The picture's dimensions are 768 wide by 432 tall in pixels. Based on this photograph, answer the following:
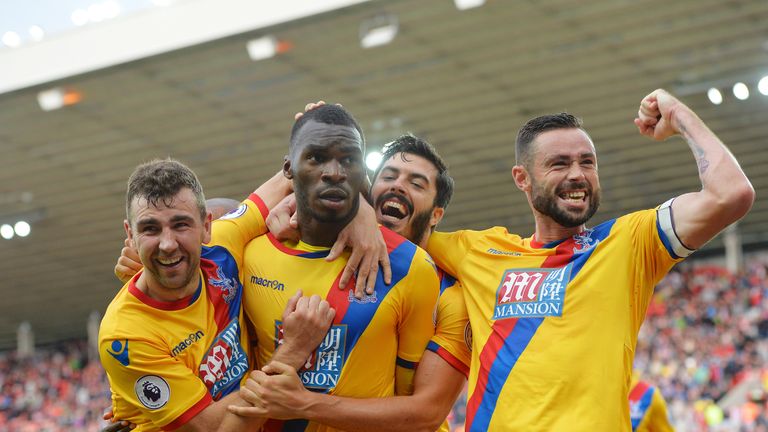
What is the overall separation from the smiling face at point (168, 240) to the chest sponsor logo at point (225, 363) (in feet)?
0.86

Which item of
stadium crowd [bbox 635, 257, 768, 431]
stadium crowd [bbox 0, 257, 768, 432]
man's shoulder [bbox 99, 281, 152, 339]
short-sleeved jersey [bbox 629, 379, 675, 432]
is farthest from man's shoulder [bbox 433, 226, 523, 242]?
stadium crowd [bbox 635, 257, 768, 431]

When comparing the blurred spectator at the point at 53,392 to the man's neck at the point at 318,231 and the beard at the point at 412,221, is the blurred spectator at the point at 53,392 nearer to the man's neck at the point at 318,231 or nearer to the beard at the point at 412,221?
the beard at the point at 412,221

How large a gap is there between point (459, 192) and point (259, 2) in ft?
30.6

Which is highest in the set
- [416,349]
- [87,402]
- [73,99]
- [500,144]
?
[500,144]

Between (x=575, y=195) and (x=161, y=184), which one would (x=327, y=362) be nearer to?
(x=161, y=184)

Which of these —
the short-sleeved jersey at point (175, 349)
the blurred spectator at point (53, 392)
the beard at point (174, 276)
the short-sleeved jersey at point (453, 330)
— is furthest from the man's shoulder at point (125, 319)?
the blurred spectator at point (53, 392)

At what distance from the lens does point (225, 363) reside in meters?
4.08

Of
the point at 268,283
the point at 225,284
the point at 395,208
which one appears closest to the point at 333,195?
the point at 268,283

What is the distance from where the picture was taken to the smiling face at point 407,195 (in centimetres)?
483

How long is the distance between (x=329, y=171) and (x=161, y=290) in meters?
0.78

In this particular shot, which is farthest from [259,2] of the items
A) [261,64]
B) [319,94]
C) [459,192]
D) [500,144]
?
[459,192]

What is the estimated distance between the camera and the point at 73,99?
2138cm

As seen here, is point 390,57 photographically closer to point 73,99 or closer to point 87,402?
point 73,99

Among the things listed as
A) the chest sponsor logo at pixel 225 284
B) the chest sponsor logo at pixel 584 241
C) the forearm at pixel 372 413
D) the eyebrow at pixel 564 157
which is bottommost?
the forearm at pixel 372 413
